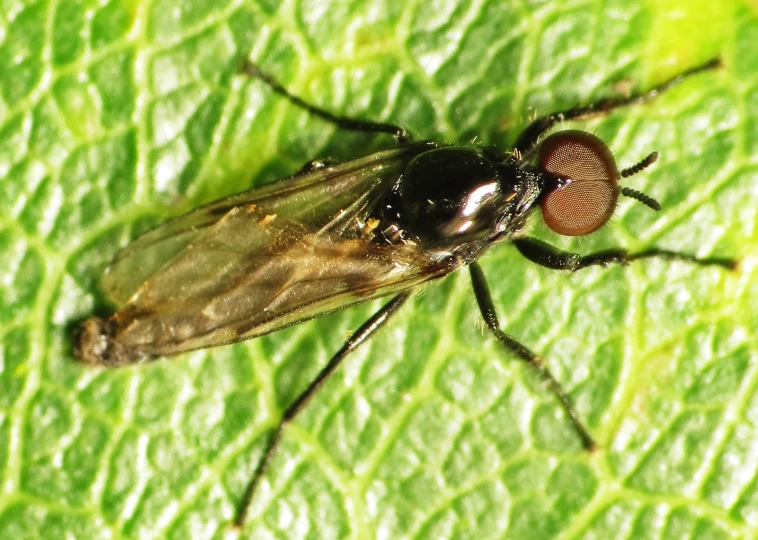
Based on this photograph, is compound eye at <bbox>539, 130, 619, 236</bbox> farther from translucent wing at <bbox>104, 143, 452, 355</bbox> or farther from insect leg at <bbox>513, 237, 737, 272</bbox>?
translucent wing at <bbox>104, 143, 452, 355</bbox>

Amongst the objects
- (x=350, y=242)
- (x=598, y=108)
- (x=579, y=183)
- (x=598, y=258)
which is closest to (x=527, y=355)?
(x=598, y=258)

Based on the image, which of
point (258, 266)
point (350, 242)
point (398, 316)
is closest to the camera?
point (258, 266)

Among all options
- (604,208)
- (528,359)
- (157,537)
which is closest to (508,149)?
(604,208)

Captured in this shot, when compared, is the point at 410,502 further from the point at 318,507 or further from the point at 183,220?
the point at 183,220

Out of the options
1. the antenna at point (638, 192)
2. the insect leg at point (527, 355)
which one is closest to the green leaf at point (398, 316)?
the insect leg at point (527, 355)

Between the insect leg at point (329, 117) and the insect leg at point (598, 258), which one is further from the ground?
the insect leg at point (329, 117)

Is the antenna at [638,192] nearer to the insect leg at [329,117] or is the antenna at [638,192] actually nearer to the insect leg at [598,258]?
the insect leg at [598,258]

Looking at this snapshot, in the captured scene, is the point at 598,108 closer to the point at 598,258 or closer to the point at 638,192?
the point at 638,192
